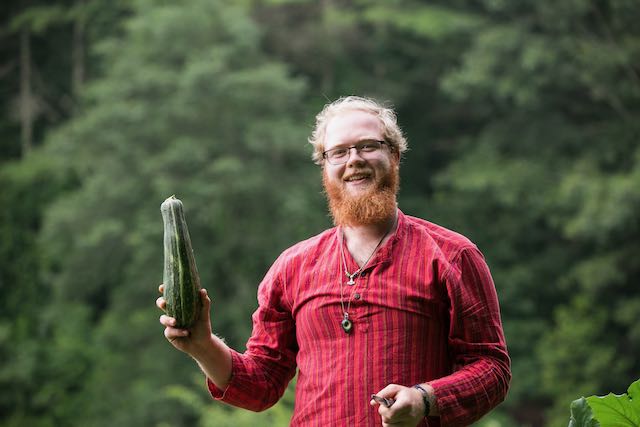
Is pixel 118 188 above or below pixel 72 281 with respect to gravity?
above

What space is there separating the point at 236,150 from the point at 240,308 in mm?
3705

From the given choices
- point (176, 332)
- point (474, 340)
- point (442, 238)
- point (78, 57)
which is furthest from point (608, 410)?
point (78, 57)

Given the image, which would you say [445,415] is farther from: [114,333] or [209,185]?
[114,333]

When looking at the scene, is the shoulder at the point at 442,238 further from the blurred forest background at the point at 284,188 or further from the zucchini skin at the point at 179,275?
the blurred forest background at the point at 284,188

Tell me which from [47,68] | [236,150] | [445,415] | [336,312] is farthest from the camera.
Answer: [47,68]

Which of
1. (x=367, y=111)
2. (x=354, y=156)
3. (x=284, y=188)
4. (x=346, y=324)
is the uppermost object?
(x=367, y=111)

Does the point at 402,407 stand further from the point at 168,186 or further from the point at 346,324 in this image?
the point at 168,186

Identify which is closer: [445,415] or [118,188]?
[445,415]

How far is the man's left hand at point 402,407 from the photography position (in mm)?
2568

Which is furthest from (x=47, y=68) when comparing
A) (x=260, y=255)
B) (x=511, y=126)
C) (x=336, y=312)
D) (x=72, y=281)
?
(x=336, y=312)

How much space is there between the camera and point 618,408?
102 inches

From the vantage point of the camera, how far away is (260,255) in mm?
23609

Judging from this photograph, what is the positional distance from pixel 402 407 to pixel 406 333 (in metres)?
0.28

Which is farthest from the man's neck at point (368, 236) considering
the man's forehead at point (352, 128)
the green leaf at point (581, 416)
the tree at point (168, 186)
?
the tree at point (168, 186)
